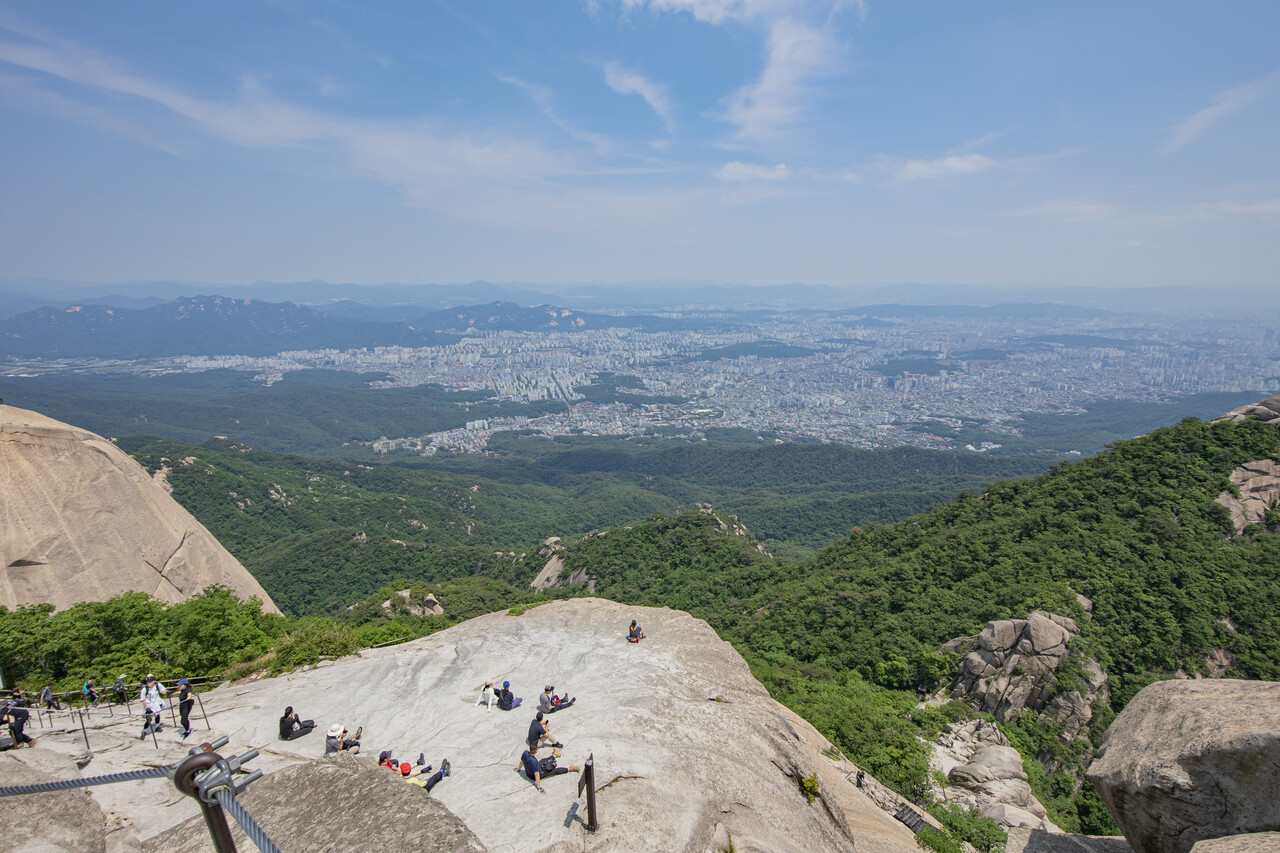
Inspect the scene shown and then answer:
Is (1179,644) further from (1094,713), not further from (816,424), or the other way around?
(816,424)

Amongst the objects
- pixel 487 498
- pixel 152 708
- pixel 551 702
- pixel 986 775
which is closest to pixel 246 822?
pixel 551 702

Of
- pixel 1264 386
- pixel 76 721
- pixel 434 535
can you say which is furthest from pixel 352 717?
pixel 1264 386

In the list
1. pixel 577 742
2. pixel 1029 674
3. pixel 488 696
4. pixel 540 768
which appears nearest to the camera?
pixel 540 768

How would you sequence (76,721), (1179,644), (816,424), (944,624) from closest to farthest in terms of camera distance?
1. (76,721)
2. (1179,644)
3. (944,624)
4. (816,424)

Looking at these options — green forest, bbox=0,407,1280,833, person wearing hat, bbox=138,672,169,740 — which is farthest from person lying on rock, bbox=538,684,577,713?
green forest, bbox=0,407,1280,833

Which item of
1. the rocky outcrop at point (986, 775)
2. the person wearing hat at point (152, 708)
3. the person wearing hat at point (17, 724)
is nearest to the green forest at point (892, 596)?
the rocky outcrop at point (986, 775)

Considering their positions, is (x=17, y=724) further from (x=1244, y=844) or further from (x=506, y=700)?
(x=1244, y=844)

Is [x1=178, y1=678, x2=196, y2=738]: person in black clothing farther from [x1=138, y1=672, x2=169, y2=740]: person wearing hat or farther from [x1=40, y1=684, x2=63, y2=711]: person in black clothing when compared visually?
[x1=40, y1=684, x2=63, y2=711]: person in black clothing
